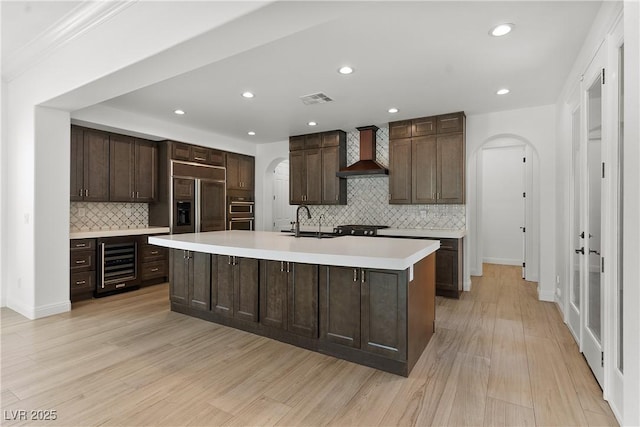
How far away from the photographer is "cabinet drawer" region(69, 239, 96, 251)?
4.26 meters

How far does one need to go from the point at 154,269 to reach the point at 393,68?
455 cm

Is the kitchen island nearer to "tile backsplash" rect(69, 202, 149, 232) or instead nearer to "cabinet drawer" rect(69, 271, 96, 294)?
"cabinet drawer" rect(69, 271, 96, 294)

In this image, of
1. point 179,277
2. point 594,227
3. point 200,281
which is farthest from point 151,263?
point 594,227

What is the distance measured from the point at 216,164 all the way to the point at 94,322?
11.3 feet

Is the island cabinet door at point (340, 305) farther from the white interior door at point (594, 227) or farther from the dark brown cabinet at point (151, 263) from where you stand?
the dark brown cabinet at point (151, 263)

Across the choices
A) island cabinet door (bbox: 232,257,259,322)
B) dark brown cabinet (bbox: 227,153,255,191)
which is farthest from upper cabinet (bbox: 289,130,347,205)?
island cabinet door (bbox: 232,257,259,322)

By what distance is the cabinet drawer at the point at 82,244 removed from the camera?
14.0 ft

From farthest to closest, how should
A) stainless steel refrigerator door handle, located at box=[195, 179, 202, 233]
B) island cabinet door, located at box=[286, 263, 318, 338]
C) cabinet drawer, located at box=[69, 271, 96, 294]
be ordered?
stainless steel refrigerator door handle, located at box=[195, 179, 202, 233] → cabinet drawer, located at box=[69, 271, 96, 294] → island cabinet door, located at box=[286, 263, 318, 338]

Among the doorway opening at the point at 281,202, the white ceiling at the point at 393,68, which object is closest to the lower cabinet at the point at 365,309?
the white ceiling at the point at 393,68

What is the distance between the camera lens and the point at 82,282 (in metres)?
4.34

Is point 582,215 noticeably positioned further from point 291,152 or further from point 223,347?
point 291,152

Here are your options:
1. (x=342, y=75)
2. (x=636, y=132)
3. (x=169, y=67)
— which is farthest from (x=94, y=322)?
(x=636, y=132)

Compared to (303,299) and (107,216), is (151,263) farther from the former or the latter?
(303,299)

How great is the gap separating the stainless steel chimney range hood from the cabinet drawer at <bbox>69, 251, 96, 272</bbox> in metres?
3.87
